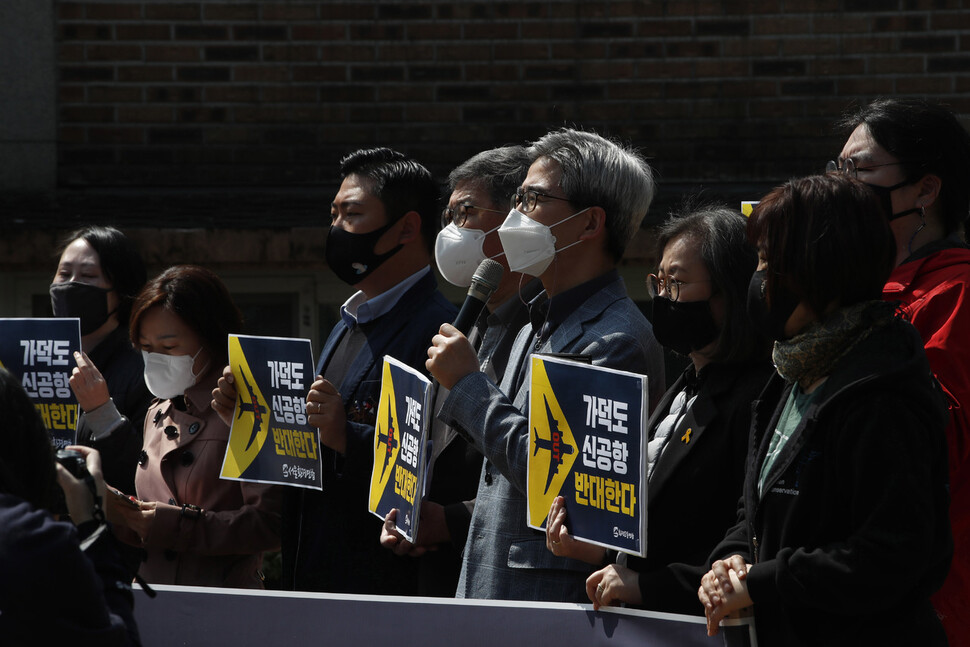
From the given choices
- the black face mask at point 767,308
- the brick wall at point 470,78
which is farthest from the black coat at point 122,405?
the brick wall at point 470,78

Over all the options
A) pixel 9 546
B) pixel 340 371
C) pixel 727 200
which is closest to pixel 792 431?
pixel 9 546

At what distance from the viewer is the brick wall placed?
7215 mm

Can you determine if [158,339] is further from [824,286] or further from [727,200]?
[727,200]

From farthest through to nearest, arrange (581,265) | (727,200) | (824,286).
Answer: (727,200) < (581,265) < (824,286)

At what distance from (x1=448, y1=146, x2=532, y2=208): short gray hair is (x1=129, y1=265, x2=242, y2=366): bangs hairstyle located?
93cm

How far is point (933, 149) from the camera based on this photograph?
10.4 feet

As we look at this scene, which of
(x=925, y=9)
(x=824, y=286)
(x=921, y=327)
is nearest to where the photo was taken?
(x=824, y=286)

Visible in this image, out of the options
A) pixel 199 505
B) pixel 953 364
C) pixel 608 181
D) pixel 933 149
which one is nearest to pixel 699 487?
pixel 953 364

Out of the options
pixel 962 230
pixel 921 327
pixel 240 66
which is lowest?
pixel 921 327

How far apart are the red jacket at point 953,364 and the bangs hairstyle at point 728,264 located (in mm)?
367

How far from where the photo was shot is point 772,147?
728 centimetres

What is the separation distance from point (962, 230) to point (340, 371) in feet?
6.34

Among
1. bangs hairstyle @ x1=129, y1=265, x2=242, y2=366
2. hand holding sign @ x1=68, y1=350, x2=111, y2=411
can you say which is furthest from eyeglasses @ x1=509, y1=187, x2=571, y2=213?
hand holding sign @ x1=68, y1=350, x2=111, y2=411

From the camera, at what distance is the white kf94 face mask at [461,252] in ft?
12.6
